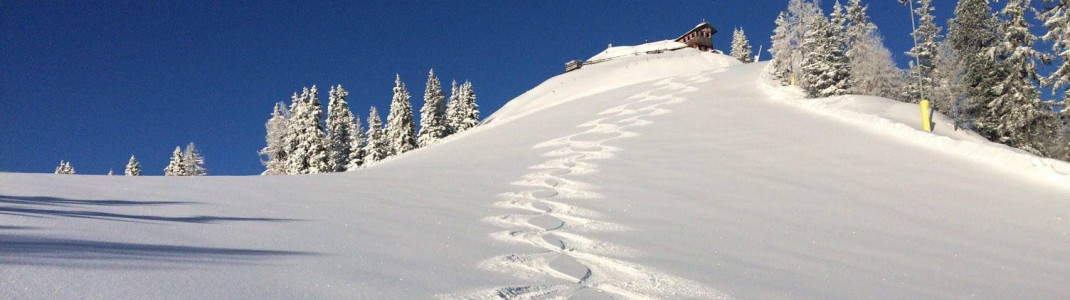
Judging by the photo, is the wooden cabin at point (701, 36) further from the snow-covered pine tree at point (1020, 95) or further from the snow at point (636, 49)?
the snow-covered pine tree at point (1020, 95)

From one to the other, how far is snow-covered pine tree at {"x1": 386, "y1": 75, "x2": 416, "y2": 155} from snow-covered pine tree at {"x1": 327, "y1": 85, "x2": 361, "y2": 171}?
389 cm

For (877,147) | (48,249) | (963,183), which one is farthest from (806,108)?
(48,249)

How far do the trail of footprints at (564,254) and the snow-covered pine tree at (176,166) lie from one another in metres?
64.1

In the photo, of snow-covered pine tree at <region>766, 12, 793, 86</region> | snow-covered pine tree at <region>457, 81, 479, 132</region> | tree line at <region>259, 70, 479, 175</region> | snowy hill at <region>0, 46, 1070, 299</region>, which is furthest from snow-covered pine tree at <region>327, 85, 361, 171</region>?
snowy hill at <region>0, 46, 1070, 299</region>

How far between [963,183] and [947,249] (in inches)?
203

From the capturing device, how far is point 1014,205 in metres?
10.1

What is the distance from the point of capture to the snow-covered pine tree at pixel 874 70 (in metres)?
34.2

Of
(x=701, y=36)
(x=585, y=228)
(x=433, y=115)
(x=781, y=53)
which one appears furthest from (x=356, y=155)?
(x=701, y=36)

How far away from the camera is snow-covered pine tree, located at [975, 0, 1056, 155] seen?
1309 inches

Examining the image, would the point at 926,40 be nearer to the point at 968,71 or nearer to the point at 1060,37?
the point at 968,71

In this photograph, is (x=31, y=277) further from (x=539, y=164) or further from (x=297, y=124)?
(x=297, y=124)

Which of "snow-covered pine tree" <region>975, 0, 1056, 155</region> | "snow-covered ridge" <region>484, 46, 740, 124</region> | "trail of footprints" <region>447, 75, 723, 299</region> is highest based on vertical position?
"snow-covered ridge" <region>484, 46, 740, 124</region>

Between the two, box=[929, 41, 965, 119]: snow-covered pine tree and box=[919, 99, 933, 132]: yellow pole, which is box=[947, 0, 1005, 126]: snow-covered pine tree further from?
box=[919, 99, 933, 132]: yellow pole

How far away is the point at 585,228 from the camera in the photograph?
7.57 metres
